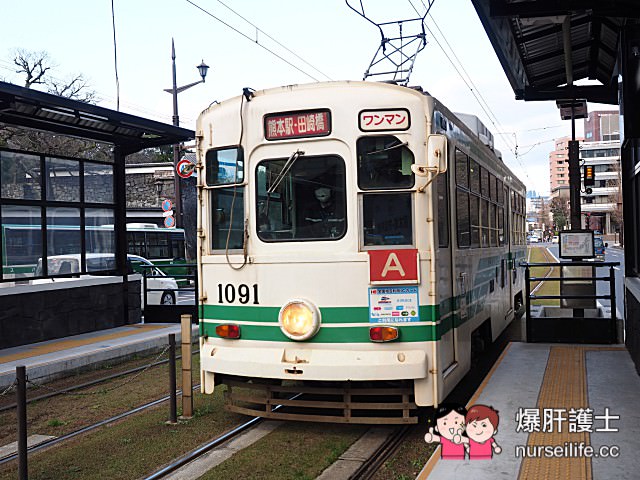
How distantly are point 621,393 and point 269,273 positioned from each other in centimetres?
372

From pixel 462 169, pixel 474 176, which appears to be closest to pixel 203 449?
pixel 462 169

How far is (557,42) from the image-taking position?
11.0 meters

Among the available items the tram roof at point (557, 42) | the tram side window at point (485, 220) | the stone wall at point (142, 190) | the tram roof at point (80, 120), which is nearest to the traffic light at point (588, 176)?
the tram roof at point (557, 42)

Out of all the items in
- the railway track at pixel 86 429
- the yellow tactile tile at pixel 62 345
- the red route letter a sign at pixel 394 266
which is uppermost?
the red route letter a sign at pixel 394 266

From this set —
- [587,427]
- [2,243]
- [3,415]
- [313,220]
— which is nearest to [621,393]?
[587,427]

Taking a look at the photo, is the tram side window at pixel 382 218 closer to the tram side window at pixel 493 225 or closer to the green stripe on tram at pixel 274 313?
the green stripe on tram at pixel 274 313

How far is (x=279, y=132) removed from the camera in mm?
6211

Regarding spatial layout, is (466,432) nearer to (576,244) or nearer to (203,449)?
(203,449)

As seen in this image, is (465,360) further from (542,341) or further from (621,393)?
(542,341)

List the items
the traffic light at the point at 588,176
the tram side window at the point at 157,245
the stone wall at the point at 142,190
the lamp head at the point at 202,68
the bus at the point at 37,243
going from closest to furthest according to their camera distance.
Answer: the bus at the point at 37,243 → the traffic light at the point at 588,176 → the lamp head at the point at 202,68 → the tram side window at the point at 157,245 → the stone wall at the point at 142,190

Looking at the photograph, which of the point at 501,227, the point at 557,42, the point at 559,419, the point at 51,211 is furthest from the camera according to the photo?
the point at 51,211

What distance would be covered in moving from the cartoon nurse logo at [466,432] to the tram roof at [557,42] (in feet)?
14.0

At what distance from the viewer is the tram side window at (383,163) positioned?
19.5 ft

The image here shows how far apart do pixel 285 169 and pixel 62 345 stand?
261 inches
